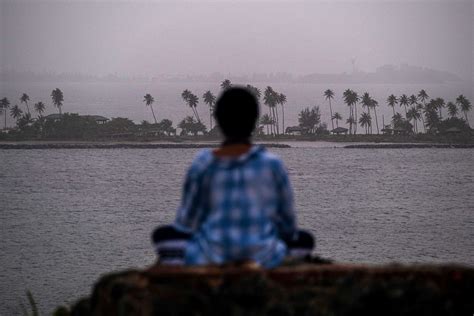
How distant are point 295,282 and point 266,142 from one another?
122m

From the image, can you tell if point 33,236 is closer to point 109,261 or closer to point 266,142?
point 109,261

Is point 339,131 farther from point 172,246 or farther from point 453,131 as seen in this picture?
point 172,246

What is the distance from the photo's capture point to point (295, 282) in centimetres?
282

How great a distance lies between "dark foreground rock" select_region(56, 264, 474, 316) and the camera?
9.07 ft

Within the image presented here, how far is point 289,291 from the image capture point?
9.23 feet

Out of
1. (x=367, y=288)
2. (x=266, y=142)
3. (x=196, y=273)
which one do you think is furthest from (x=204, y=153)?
(x=266, y=142)

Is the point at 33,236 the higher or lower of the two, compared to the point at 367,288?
lower

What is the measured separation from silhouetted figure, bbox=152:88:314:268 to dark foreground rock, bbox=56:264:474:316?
0.68 ft

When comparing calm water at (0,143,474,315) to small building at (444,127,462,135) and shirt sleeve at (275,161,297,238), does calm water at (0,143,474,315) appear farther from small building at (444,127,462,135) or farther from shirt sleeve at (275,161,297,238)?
shirt sleeve at (275,161,297,238)

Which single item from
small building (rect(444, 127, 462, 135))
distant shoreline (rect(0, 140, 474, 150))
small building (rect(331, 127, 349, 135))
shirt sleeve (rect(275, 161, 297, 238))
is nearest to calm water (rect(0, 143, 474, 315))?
distant shoreline (rect(0, 140, 474, 150))

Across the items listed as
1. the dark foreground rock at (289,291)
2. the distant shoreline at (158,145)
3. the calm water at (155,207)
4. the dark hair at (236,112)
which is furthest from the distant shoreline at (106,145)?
the dark foreground rock at (289,291)

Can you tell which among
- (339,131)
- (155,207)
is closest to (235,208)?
(155,207)

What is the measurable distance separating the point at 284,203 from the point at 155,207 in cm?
7019

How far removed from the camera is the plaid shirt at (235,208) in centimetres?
304
